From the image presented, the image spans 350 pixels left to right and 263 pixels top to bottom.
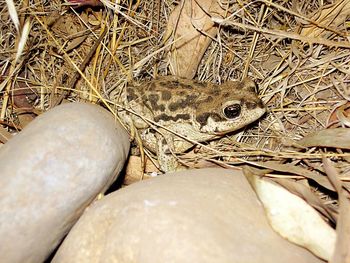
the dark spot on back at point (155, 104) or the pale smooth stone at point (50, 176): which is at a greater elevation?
the dark spot on back at point (155, 104)

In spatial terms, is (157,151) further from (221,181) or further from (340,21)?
(340,21)

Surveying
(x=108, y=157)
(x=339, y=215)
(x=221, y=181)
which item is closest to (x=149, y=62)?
(x=108, y=157)

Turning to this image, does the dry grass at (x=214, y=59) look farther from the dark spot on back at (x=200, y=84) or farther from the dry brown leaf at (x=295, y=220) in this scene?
the dry brown leaf at (x=295, y=220)

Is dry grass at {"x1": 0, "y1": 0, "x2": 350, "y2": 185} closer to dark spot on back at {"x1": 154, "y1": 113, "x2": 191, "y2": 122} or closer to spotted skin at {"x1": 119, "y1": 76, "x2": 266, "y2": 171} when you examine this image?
spotted skin at {"x1": 119, "y1": 76, "x2": 266, "y2": 171}

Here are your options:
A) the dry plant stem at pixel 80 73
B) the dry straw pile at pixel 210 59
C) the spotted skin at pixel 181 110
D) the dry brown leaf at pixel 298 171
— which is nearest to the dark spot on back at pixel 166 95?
the spotted skin at pixel 181 110

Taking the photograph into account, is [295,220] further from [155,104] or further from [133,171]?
[155,104]
